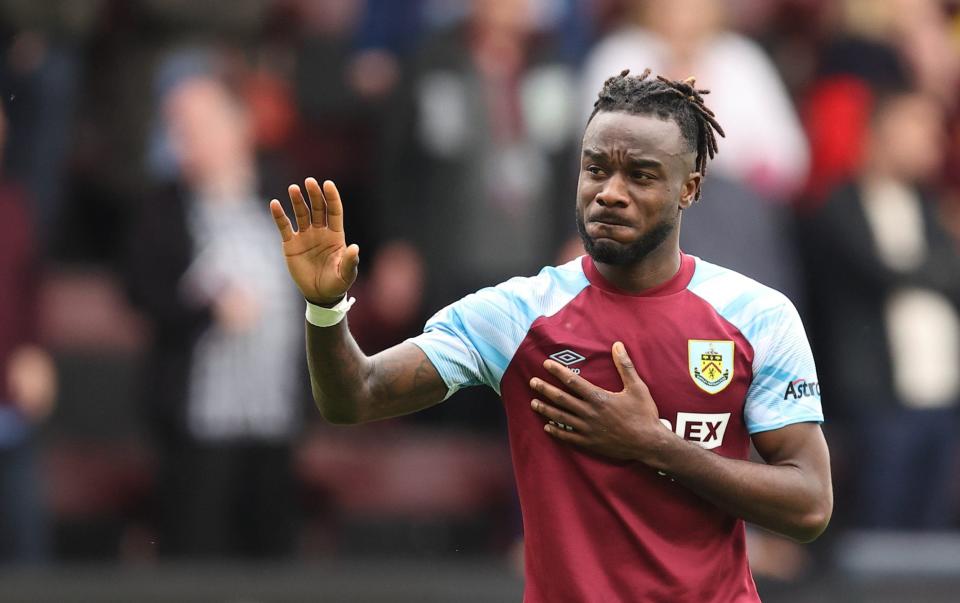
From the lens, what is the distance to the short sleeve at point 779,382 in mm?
3609

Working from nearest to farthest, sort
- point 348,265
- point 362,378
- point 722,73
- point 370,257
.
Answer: point 348,265 < point 362,378 < point 722,73 < point 370,257

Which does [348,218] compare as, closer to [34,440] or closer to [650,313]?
[34,440]

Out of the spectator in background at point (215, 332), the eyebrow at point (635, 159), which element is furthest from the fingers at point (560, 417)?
the spectator in background at point (215, 332)

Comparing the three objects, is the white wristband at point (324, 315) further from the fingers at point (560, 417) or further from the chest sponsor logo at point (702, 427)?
the chest sponsor logo at point (702, 427)

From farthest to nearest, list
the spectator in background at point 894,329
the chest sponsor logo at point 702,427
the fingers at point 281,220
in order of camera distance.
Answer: the spectator in background at point 894,329 → the chest sponsor logo at point 702,427 → the fingers at point 281,220

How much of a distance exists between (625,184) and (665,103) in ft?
0.80

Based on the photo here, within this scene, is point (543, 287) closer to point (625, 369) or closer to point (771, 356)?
point (625, 369)

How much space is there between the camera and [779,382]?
3.62 m

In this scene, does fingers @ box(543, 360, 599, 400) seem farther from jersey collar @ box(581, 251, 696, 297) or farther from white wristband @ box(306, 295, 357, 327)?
white wristband @ box(306, 295, 357, 327)

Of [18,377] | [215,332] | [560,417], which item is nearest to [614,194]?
[560,417]

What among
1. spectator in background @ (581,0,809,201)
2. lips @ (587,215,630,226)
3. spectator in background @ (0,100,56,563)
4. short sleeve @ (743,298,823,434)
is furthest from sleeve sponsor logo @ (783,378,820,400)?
spectator in background @ (0,100,56,563)

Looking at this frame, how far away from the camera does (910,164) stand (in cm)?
807

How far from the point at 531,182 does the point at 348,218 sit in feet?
4.13

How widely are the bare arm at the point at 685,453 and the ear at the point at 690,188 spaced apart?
0.41 m
